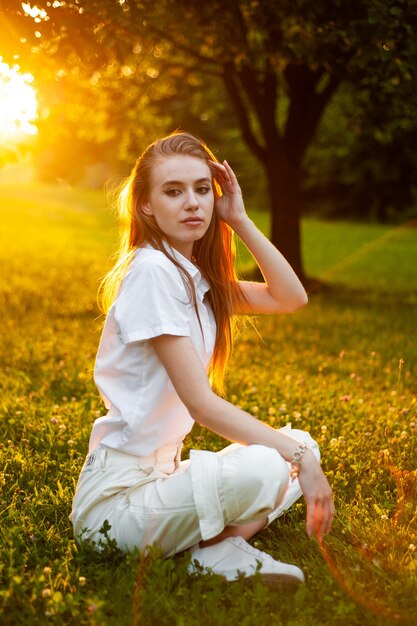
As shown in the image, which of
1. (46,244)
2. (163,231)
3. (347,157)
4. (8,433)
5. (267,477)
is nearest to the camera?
(267,477)

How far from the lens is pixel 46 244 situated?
19.9 m

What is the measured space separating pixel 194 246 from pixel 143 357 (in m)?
0.77

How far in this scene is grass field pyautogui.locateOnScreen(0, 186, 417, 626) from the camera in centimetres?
322

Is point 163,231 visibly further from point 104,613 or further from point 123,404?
point 104,613

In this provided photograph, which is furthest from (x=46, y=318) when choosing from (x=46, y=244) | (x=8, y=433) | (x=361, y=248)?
(x=361, y=248)

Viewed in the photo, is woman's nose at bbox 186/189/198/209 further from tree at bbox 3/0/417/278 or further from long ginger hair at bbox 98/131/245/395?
tree at bbox 3/0/417/278

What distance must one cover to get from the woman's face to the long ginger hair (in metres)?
0.04

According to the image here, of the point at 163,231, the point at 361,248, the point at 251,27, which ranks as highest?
the point at 251,27

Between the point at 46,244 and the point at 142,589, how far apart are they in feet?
56.5

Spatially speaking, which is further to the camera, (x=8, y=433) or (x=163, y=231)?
(x=8, y=433)

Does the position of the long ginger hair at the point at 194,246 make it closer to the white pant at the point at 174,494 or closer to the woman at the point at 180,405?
the woman at the point at 180,405

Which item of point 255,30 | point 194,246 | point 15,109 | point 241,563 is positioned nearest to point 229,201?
point 194,246

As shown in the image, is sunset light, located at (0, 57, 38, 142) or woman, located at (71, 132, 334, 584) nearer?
woman, located at (71, 132, 334, 584)

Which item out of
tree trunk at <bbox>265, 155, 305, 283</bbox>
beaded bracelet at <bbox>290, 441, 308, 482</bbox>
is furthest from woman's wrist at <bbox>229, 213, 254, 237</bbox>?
tree trunk at <bbox>265, 155, 305, 283</bbox>
